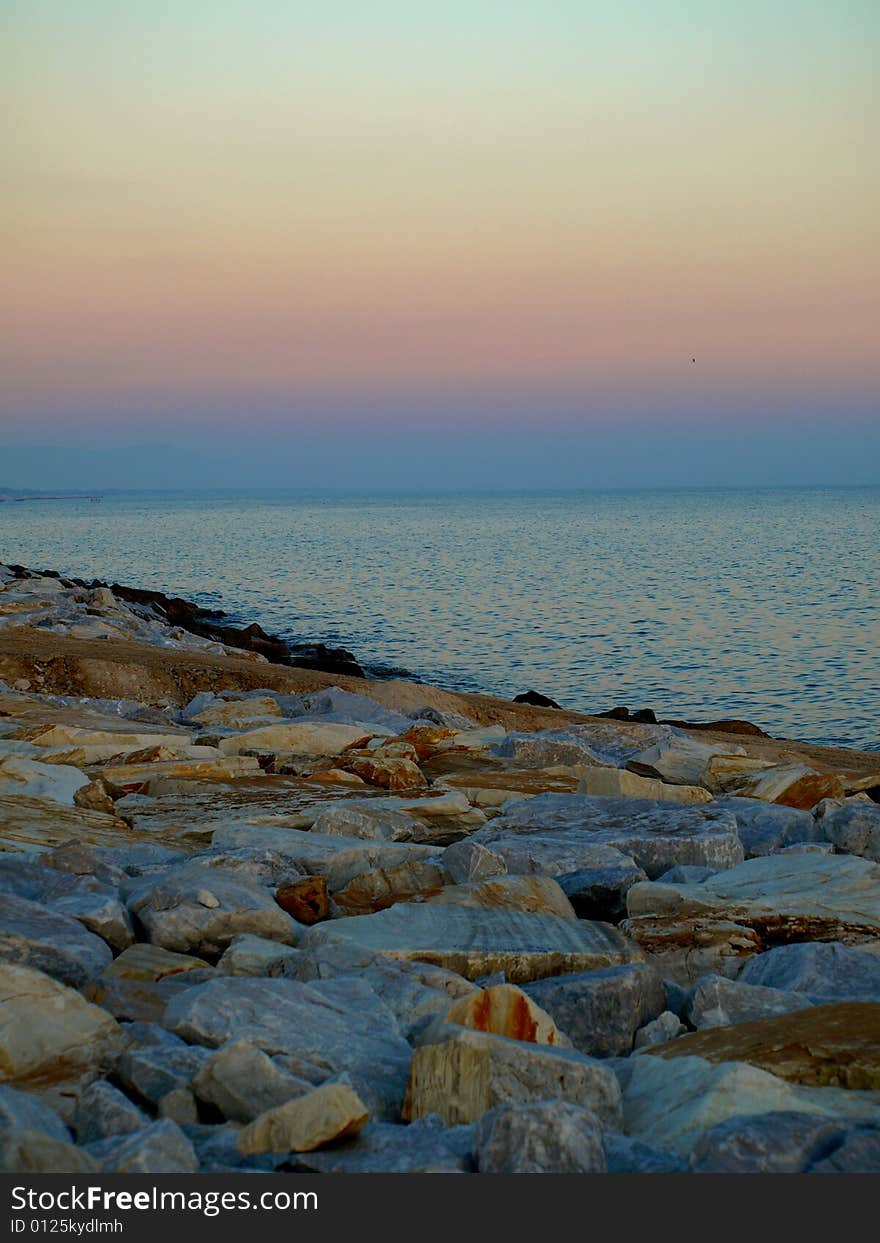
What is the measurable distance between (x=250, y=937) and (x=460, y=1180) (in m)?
1.69

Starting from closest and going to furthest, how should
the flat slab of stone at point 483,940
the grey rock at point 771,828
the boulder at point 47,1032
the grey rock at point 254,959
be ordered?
the boulder at point 47,1032 < the grey rock at point 254,959 < the flat slab of stone at point 483,940 < the grey rock at point 771,828

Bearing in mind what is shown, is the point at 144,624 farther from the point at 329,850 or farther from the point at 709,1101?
the point at 709,1101

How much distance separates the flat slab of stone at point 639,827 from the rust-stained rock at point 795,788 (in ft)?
3.27

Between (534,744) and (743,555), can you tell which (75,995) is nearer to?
(534,744)

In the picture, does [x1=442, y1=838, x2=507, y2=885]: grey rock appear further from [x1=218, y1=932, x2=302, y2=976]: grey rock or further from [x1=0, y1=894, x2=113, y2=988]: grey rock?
[x1=0, y1=894, x2=113, y2=988]: grey rock

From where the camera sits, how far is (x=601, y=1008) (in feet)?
12.1

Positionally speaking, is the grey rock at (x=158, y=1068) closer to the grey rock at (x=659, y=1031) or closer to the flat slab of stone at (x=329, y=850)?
the grey rock at (x=659, y=1031)

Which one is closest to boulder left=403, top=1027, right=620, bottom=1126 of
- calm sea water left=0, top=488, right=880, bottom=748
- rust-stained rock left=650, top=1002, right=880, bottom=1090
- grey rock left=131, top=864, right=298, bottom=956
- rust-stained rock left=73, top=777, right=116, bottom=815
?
rust-stained rock left=650, top=1002, right=880, bottom=1090

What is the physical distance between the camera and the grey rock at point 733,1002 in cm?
375

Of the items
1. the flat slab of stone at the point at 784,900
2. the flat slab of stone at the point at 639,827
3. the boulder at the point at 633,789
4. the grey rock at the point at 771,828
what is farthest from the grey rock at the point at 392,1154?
the boulder at the point at 633,789

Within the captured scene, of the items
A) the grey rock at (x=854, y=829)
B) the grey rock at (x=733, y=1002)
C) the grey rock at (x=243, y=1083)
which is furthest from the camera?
the grey rock at (x=854, y=829)

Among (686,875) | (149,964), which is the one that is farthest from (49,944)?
(686,875)

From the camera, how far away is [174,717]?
34.2 ft

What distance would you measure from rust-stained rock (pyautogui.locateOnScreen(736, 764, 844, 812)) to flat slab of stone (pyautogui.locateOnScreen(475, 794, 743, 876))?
1.00 metres
